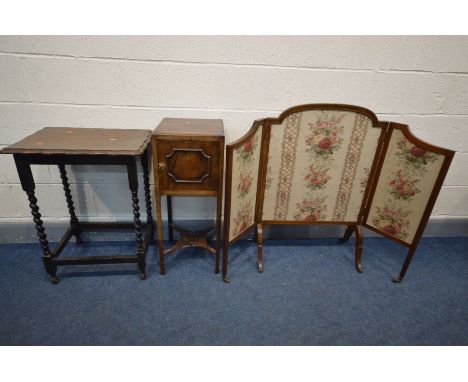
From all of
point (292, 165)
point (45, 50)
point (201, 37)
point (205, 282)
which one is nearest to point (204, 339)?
point (205, 282)

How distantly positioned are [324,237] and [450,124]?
102cm

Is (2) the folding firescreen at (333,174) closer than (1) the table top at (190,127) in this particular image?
No

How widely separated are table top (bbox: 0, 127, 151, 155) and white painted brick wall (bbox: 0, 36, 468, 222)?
0.42 ft

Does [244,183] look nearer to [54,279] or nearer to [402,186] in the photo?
[402,186]

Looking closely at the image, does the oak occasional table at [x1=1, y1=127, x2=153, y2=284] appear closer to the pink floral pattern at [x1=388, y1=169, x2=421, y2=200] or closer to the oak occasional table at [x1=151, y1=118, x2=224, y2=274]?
the oak occasional table at [x1=151, y1=118, x2=224, y2=274]

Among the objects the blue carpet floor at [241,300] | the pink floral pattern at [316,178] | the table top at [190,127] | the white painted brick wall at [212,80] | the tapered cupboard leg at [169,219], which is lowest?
Answer: the blue carpet floor at [241,300]

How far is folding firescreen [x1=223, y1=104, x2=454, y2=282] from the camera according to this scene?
1.40m

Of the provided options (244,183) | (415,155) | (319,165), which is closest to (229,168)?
(244,183)

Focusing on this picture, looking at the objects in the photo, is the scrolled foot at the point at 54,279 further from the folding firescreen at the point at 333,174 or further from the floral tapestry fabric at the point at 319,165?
the floral tapestry fabric at the point at 319,165

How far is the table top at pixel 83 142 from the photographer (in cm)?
122

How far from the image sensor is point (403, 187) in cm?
151

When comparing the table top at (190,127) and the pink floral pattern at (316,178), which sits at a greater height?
the table top at (190,127)

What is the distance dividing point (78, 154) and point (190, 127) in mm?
494

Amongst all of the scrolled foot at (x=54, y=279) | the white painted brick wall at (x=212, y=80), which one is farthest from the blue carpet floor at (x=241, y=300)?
the white painted brick wall at (x=212, y=80)
